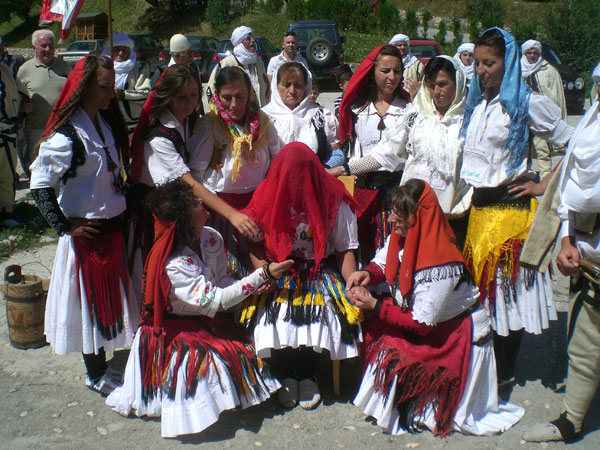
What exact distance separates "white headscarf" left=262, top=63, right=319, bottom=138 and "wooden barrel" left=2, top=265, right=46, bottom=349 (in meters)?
1.91

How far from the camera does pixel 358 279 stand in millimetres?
3113

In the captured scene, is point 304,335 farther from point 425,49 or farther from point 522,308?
point 425,49

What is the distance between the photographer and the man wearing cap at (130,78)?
6027 millimetres

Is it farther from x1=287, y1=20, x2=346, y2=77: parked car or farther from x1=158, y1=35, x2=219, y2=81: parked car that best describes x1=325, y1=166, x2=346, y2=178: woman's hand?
x1=158, y1=35, x2=219, y2=81: parked car

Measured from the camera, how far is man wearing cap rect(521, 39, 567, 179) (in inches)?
274

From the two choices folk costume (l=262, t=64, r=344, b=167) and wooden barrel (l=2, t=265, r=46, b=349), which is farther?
wooden barrel (l=2, t=265, r=46, b=349)

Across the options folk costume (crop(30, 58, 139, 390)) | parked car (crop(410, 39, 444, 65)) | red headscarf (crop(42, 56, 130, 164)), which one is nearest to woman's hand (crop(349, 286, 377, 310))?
folk costume (crop(30, 58, 139, 390))

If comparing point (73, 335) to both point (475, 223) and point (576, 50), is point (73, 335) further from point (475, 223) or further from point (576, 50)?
point (576, 50)

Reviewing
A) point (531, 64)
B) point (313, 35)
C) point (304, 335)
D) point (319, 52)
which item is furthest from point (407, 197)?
point (313, 35)

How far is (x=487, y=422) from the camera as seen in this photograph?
3033mm

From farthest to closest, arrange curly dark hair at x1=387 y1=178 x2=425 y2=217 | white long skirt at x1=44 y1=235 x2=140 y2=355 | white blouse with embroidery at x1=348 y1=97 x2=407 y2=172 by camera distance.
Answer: white blouse with embroidery at x1=348 y1=97 x2=407 y2=172 < white long skirt at x1=44 y1=235 x2=140 y2=355 < curly dark hair at x1=387 y1=178 x2=425 y2=217

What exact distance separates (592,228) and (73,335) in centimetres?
271

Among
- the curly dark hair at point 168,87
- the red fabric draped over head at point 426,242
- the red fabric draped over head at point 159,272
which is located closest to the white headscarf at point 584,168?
the red fabric draped over head at point 426,242

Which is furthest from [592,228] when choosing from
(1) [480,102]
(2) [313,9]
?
(2) [313,9]
